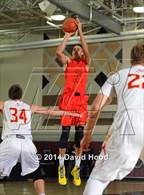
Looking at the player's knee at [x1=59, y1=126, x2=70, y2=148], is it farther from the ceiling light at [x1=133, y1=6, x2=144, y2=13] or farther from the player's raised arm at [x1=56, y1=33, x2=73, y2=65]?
the ceiling light at [x1=133, y1=6, x2=144, y2=13]

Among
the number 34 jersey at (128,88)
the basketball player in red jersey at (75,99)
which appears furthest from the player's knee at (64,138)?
the number 34 jersey at (128,88)

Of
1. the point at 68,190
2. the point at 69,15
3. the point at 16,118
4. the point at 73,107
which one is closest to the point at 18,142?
the point at 16,118

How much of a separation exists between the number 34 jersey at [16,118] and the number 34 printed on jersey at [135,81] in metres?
1.58

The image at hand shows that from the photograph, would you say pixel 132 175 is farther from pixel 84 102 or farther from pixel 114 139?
pixel 114 139

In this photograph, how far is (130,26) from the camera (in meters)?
10.8

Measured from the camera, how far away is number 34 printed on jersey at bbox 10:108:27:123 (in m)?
4.51

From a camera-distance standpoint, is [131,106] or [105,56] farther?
[105,56]

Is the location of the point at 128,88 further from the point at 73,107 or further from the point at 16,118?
Answer: the point at 73,107

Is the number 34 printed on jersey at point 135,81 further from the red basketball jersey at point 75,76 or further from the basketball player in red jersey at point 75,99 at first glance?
the red basketball jersey at point 75,76

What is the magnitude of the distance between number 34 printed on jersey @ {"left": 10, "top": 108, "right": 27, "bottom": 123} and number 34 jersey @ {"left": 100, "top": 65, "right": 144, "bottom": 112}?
4.97 ft

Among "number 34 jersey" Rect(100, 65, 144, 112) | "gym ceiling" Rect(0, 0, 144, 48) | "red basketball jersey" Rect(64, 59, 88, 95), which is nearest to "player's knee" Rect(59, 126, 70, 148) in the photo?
"red basketball jersey" Rect(64, 59, 88, 95)

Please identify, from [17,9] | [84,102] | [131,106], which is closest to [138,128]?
[131,106]

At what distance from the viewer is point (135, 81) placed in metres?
3.20

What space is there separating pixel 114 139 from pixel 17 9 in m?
8.39
